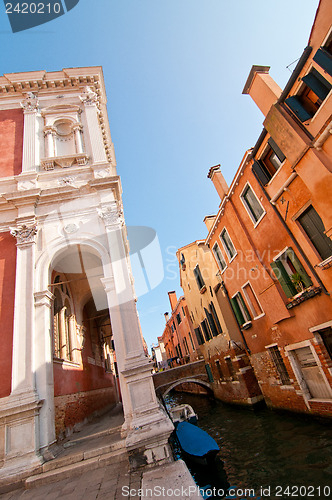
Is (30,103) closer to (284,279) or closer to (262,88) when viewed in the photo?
(262,88)

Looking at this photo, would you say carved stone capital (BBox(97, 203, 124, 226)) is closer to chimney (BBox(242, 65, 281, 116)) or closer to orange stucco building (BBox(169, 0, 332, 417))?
orange stucco building (BBox(169, 0, 332, 417))

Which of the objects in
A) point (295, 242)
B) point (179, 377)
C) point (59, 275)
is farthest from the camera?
point (179, 377)

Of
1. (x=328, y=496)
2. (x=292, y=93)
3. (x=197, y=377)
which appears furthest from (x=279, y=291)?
(x=197, y=377)

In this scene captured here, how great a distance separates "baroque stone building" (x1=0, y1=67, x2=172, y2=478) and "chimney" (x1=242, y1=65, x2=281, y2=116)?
5.38 m

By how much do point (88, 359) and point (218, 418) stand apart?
6679 mm

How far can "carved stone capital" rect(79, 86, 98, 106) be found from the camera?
36.1ft

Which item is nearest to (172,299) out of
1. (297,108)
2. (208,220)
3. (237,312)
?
(208,220)

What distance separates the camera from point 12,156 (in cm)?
933

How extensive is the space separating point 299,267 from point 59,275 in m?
8.02

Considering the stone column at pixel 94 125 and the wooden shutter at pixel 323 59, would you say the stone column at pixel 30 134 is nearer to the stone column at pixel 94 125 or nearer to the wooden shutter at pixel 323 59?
the stone column at pixel 94 125

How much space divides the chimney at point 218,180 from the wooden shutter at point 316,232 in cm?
490

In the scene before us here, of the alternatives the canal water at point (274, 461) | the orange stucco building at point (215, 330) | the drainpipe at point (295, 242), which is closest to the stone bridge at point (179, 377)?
the orange stucco building at point (215, 330)

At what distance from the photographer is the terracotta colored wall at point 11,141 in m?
9.09

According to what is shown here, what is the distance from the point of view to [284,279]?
25.3 feet
